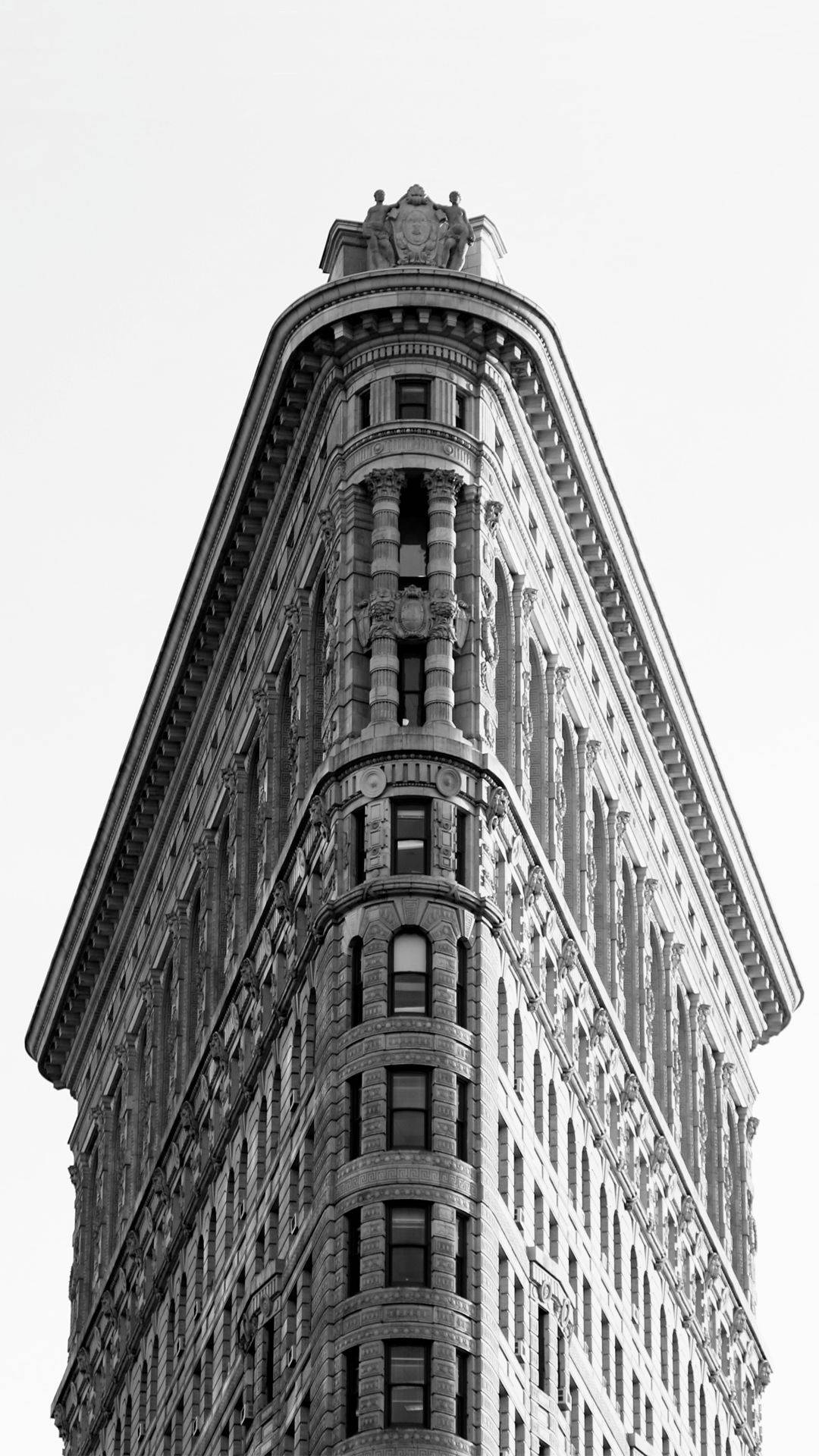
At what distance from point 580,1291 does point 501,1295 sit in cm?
1196

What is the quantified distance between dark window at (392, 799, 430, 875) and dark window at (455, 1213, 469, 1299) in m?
11.2

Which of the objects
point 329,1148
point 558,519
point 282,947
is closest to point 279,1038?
point 282,947

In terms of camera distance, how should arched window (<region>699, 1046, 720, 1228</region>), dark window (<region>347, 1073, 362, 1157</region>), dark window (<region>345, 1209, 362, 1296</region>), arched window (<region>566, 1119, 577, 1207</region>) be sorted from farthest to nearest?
arched window (<region>699, 1046, 720, 1228</region>), arched window (<region>566, 1119, 577, 1207</region>), dark window (<region>347, 1073, 362, 1157</region>), dark window (<region>345, 1209, 362, 1296</region>)

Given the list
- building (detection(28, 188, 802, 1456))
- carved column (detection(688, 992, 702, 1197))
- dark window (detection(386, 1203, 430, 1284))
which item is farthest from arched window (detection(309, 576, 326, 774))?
carved column (detection(688, 992, 702, 1197))

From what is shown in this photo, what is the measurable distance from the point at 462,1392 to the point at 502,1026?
13.5 meters

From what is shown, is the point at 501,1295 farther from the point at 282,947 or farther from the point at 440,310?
the point at 440,310

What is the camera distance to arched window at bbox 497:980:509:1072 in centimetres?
12925

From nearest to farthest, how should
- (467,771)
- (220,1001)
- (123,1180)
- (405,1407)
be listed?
(405,1407), (467,771), (220,1001), (123,1180)

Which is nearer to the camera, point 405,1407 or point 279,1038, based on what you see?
point 405,1407

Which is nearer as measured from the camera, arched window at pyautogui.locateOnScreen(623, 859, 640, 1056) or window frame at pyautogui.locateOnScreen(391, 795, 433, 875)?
window frame at pyautogui.locateOnScreen(391, 795, 433, 875)

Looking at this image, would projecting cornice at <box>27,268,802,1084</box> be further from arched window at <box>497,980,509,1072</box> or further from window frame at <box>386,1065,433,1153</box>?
window frame at <box>386,1065,433,1153</box>

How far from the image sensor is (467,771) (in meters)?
131

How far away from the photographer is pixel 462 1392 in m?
120

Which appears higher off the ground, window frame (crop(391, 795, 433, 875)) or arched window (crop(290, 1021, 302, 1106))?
window frame (crop(391, 795, 433, 875))
